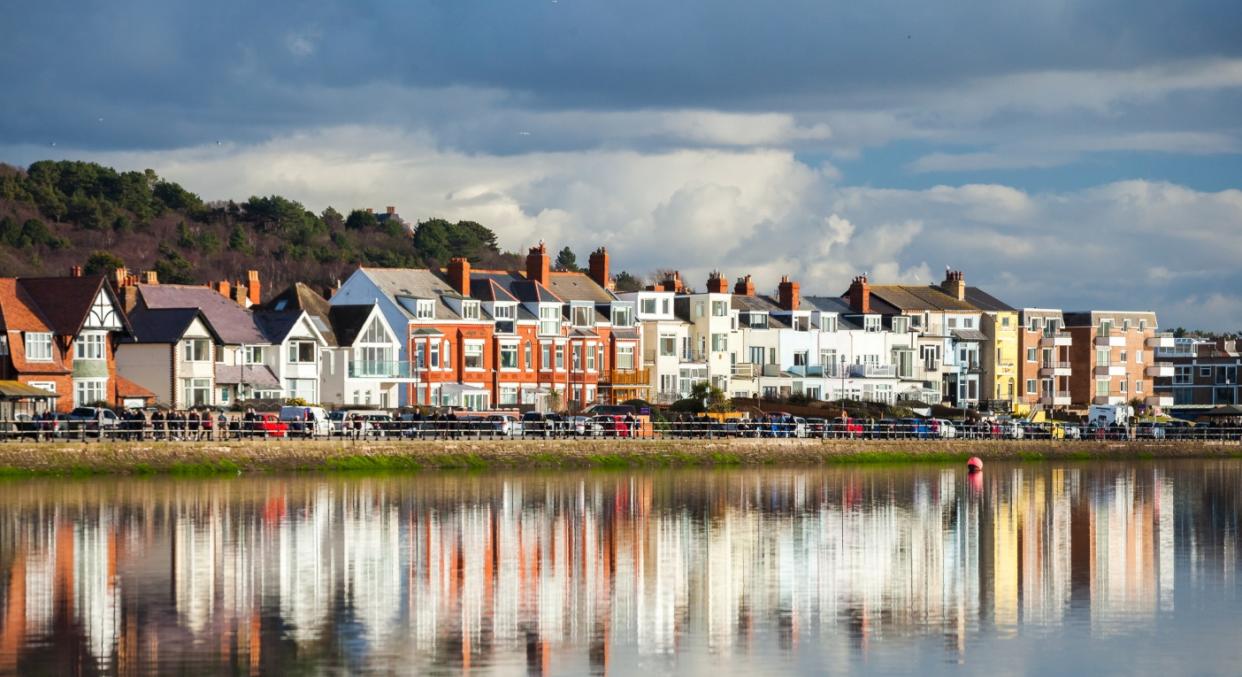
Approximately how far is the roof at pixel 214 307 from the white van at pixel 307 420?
9923 mm

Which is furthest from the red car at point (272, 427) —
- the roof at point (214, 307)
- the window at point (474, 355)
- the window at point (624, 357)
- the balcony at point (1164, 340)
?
the balcony at point (1164, 340)

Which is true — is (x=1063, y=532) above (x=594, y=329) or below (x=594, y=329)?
below

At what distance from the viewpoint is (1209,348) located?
163625 mm

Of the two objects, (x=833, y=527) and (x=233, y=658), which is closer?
(x=233, y=658)

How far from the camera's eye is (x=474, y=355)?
10219 cm

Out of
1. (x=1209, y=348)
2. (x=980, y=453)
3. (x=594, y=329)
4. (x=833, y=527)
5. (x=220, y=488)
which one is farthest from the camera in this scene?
(x=1209, y=348)

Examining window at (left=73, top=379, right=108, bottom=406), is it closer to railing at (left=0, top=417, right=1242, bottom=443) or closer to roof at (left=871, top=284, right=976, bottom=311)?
railing at (left=0, top=417, right=1242, bottom=443)

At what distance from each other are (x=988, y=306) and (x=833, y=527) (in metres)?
88.4

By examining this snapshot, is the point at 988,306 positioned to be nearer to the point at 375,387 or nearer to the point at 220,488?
the point at 375,387

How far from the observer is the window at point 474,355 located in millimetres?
101875

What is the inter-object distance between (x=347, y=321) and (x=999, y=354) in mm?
52950

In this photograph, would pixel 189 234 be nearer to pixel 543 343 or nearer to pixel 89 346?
pixel 543 343

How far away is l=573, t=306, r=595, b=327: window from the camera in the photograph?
109 metres

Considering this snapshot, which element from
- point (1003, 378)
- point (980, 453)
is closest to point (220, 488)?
point (980, 453)
